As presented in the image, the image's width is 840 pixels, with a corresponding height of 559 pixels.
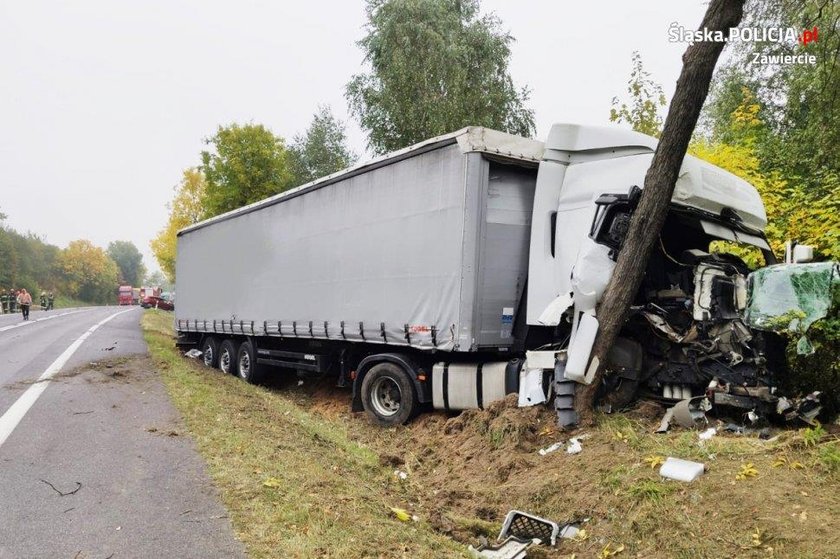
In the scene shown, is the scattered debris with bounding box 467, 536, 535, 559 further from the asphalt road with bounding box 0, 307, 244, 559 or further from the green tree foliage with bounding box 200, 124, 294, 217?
the green tree foliage with bounding box 200, 124, 294, 217

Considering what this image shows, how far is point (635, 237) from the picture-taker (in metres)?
5.48

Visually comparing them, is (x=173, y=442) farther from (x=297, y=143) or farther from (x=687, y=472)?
(x=297, y=143)

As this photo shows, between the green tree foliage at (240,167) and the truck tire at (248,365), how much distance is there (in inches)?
637

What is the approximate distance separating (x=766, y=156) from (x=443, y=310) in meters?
10.6

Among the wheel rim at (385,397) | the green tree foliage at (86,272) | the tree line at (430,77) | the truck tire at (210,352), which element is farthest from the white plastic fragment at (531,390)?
the green tree foliage at (86,272)

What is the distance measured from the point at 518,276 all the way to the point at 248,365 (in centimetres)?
706

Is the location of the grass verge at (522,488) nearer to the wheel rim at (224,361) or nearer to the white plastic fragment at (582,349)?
the white plastic fragment at (582,349)

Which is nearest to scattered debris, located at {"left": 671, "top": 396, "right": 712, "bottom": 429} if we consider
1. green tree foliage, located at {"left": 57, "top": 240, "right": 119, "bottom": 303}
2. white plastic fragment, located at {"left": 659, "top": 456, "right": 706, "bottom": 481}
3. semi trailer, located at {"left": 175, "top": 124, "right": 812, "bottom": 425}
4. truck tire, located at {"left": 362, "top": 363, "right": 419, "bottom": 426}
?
semi trailer, located at {"left": 175, "top": 124, "right": 812, "bottom": 425}

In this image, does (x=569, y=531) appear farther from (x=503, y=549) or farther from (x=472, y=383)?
(x=472, y=383)

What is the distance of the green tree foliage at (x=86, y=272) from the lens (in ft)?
293

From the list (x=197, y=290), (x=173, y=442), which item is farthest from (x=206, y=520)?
(x=197, y=290)

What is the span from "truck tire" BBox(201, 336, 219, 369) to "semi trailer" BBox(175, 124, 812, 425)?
17.5 ft

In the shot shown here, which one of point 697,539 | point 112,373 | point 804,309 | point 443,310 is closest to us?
point 697,539

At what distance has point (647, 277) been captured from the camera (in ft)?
19.7
